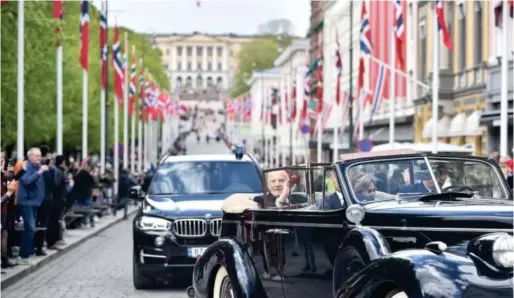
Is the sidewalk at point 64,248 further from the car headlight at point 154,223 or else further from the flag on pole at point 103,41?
the flag on pole at point 103,41

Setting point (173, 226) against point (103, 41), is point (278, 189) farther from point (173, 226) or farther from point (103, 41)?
point (103, 41)

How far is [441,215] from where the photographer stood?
824 cm

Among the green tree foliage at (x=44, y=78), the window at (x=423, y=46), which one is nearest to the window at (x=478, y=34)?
the window at (x=423, y=46)

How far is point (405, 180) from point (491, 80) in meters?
34.1

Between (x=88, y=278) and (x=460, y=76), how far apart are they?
33.0 metres

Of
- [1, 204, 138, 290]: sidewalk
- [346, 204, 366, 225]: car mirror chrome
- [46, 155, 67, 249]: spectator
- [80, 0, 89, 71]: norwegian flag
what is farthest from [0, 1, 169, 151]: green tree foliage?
[346, 204, 366, 225]: car mirror chrome

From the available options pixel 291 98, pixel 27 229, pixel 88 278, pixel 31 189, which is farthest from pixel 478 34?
pixel 291 98

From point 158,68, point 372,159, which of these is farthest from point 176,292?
point 158,68

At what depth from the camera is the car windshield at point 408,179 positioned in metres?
9.29

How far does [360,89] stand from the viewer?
167 ft

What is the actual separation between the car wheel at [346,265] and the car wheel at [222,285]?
238cm

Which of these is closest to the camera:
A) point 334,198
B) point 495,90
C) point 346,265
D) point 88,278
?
point 346,265

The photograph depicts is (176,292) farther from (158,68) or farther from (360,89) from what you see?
(158,68)

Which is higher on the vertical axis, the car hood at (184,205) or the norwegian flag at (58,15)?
the norwegian flag at (58,15)
